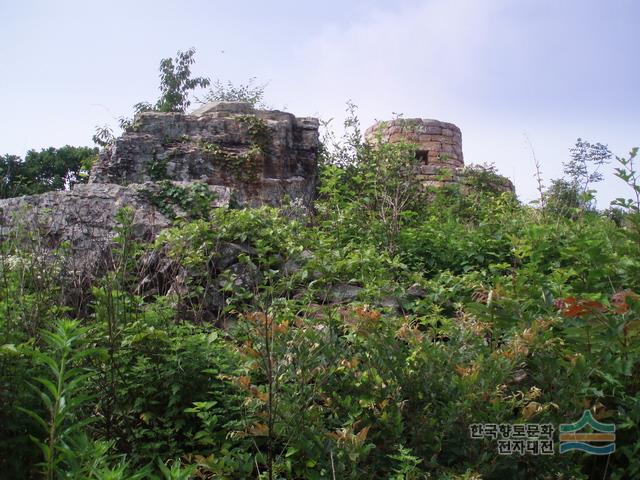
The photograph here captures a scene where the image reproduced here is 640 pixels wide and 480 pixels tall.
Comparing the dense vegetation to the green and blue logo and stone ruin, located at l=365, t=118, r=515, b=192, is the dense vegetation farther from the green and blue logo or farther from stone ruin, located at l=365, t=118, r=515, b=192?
stone ruin, located at l=365, t=118, r=515, b=192

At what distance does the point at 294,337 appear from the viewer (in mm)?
2408

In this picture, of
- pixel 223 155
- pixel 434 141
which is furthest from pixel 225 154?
pixel 434 141

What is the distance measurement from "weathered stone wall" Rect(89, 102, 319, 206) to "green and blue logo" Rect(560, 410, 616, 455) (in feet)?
17.7

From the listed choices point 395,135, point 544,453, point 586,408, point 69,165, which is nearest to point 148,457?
point 544,453

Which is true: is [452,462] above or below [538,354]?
below

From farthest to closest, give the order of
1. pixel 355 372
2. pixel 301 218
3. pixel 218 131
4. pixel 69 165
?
pixel 69 165 → pixel 218 131 → pixel 301 218 → pixel 355 372

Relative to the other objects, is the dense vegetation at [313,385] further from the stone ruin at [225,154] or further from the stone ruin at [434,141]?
the stone ruin at [434,141]

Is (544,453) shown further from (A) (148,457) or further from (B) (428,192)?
(B) (428,192)

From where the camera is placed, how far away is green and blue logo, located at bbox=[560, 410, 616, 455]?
220 cm

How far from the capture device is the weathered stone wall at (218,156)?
7637 millimetres

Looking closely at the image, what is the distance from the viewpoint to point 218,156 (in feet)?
25.7

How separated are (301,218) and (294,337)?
13.1 ft

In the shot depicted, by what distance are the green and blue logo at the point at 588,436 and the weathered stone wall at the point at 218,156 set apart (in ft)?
17.7

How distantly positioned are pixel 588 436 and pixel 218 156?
6.30 metres
